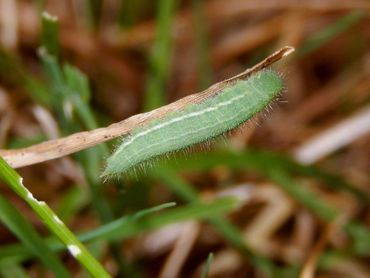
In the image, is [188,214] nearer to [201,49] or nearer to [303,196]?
[303,196]

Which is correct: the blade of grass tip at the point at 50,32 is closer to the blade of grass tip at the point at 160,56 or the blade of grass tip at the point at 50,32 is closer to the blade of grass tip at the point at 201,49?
the blade of grass tip at the point at 160,56

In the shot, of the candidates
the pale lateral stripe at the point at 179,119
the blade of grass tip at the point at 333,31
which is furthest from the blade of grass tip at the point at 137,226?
the blade of grass tip at the point at 333,31

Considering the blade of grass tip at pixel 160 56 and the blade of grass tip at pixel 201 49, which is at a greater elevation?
the blade of grass tip at pixel 201 49

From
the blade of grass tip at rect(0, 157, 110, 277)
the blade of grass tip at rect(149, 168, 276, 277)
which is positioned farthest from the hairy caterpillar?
the blade of grass tip at rect(149, 168, 276, 277)

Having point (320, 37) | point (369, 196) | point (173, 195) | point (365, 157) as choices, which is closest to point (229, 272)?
point (173, 195)

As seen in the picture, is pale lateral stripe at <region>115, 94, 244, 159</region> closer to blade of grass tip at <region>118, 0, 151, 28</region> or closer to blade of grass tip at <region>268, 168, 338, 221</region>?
blade of grass tip at <region>268, 168, 338, 221</region>
